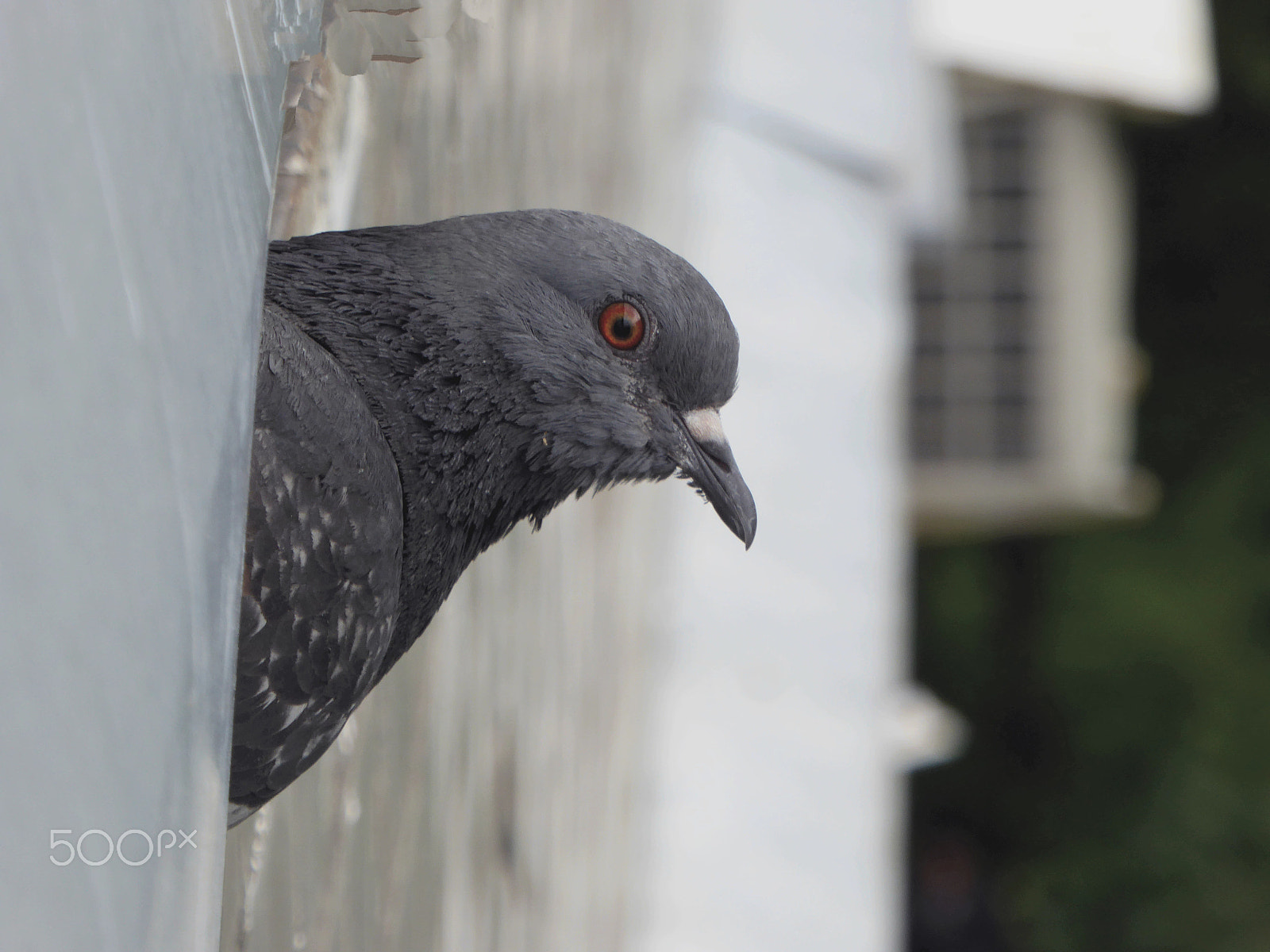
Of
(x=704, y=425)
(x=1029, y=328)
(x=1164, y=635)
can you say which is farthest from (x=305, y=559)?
(x=1164, y=635)

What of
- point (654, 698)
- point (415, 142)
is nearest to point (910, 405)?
point (654, 698)

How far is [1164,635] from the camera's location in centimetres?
813

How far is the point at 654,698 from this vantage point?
162 inches

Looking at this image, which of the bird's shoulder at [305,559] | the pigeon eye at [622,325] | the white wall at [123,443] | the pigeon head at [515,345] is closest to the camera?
the white wall at [123,443]

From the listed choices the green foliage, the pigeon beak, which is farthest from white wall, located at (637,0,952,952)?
the green foliage

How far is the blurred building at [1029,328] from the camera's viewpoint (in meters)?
7.58

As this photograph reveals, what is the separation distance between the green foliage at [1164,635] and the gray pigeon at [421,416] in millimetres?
7628

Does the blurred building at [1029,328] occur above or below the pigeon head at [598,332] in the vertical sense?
above

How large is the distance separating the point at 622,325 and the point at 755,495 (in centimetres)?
283

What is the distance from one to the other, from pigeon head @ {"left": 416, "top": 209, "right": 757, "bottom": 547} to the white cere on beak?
0.02 meters

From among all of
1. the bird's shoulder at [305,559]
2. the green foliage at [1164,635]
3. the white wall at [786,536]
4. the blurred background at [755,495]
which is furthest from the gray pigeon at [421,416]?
the green foliage at [1164,635]

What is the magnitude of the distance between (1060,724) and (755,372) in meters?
5.75

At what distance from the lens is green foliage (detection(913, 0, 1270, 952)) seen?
7.94 meters

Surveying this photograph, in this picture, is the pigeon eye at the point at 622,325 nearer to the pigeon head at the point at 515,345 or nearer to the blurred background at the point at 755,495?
the pigeon head at the point at 515,345
